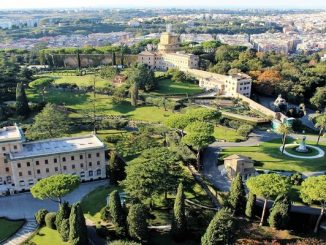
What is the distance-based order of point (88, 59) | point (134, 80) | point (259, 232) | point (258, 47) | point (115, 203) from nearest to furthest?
point (115, 203) < point (259, 232) < point (134, 80) < point (88, 59) < point (258, 47)

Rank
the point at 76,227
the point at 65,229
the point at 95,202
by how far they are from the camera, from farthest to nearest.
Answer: the point at 95,202 < the point at 65,229 < the point at 76,227

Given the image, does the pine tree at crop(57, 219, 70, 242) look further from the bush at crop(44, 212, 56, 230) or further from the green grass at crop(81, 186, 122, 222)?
the green grass at crop(81, 186, 122, 222)


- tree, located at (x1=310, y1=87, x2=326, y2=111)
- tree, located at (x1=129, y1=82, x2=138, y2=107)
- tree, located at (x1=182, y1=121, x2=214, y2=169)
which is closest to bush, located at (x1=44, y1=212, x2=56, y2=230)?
tree, located at (x1=182, y1=121, x2=214, y2=169)

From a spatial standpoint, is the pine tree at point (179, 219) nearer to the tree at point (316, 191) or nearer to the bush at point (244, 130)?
the tree at point (316, 191)

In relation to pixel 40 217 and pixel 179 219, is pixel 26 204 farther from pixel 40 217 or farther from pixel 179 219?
pixel 179 219

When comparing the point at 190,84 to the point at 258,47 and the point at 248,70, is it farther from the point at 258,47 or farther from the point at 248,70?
the point at 258,47

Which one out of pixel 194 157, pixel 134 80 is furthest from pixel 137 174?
pixel 134 80

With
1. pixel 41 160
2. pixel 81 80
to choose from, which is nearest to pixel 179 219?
pixel 41 160
